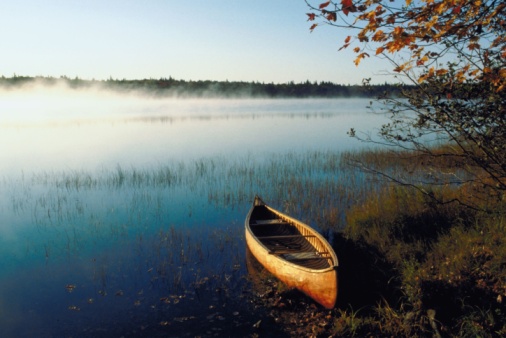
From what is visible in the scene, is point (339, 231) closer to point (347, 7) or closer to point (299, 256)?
point (299, 256)

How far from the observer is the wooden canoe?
728 centimetres

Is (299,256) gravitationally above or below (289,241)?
above

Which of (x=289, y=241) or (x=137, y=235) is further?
(x=137, y=235)

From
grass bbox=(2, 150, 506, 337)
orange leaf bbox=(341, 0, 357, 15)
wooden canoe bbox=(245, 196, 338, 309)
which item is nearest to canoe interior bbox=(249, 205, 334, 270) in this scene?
wooden canoe bbox=(245, 196, 338, 309)

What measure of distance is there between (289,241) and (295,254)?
1.44 m

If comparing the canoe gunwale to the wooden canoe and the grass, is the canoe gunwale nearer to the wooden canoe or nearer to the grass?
the wooden canoe

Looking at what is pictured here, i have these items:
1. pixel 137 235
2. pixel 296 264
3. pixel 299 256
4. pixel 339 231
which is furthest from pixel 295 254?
pixel 137 235

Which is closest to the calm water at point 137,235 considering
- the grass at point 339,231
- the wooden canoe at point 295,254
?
the grass at point 339,231

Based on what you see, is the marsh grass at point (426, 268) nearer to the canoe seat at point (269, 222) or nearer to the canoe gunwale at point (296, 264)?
the canoe gunwale at point (296, 264)

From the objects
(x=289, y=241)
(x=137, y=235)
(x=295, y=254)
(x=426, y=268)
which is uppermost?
(x=426, y=268)

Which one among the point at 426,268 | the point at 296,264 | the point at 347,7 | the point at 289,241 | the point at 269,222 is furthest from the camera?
the point at 269,222

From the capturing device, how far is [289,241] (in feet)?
35.4

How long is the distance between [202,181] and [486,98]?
13599 mm

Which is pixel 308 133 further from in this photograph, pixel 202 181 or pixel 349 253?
pixel 349 253
